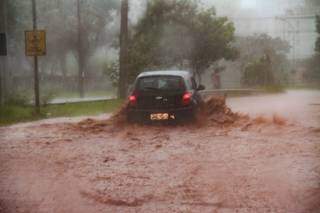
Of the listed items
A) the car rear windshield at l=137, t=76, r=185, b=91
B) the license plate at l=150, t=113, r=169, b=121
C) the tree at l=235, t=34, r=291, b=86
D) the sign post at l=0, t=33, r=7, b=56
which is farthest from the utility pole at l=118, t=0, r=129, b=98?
the tree at l=235, t=34, r=291, b=86

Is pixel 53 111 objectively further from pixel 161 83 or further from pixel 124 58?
pixel 161 83

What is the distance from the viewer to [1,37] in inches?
589

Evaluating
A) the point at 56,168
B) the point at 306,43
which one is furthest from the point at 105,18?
the point at 56,168

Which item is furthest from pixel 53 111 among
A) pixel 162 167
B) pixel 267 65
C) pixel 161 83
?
pixel 267 65

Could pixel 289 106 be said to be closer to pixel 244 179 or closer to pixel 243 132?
pixel 243 132

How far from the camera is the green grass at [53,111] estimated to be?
15.3 metres

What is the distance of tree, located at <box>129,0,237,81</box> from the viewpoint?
72.7 ft

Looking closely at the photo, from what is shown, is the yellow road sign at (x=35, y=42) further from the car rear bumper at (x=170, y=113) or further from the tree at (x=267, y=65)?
the tree at (x=267, y=65)

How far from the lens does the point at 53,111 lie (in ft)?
57.8

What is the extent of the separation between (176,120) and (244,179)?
464 centimetres

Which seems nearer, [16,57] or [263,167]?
[263,167]

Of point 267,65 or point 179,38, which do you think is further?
point 267,65

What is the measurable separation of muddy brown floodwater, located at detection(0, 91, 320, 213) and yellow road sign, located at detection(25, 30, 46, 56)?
132 inches

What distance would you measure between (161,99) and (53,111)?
22.7 feet
